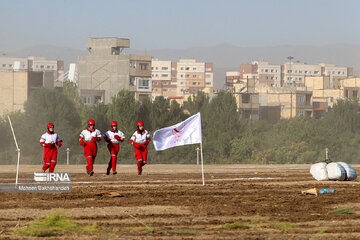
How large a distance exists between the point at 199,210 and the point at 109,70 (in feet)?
390

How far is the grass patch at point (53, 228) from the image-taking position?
14742 mm

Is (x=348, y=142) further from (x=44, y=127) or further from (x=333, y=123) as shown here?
(x=44, y=127)

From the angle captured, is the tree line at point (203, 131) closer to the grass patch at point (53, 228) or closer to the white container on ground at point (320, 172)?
the white container on ground at point (320, 172)

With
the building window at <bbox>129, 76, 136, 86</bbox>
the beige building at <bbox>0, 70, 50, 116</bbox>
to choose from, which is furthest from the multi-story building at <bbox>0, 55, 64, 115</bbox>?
the building window at <bbox>129, 76, 136, 86</bbox>

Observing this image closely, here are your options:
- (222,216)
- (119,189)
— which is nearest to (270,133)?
(119,189)

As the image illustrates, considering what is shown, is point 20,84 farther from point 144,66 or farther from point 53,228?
point 53,228

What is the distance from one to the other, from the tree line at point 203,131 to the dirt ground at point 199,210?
61.8 m

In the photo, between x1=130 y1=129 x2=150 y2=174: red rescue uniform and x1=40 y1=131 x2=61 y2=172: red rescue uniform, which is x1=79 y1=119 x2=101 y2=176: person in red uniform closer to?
x1=40 y1=131 x2=61 y2=172: red rescue uniform

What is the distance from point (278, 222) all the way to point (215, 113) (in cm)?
8499

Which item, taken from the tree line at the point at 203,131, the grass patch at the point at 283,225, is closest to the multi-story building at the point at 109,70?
the tree line at the point at 203,131

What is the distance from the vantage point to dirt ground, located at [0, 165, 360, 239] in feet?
48.9

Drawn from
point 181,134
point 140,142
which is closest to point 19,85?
point 140,142

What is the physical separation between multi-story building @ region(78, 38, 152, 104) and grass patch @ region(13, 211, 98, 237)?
11889 centimetres

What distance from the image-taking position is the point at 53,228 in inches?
599
